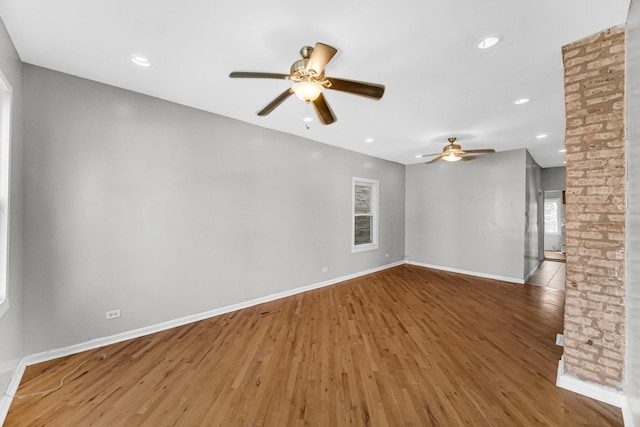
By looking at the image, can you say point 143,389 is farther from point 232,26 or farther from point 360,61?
point 360,61

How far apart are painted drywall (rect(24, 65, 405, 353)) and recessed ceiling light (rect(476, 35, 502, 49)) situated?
3008mm

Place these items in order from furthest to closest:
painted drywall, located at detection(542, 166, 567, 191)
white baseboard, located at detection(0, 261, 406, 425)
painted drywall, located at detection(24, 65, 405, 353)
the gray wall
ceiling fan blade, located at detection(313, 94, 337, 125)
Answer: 1. painted drywall, located at detection(542, 166, 567, 191)
2. painted drywall, located at detection(24, 65, 405, 353)
3. ceiling fan blade, located at detection(313, 94, 337, 125)
4. white baseboard, located at detection(0, 261, 406, 425)
5. the gray wall

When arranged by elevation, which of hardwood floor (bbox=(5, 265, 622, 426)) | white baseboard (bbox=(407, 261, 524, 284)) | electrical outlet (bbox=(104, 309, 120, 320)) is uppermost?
electrical outlet (bbox=(104, 309, 120, 320))

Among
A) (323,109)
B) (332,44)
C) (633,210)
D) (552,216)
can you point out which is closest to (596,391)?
(633,210)

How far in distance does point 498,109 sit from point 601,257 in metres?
2.22

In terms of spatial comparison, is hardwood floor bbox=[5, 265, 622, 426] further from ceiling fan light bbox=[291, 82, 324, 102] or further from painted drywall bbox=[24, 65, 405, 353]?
ceiling fan light bbox=[291, 82, 324, 102]

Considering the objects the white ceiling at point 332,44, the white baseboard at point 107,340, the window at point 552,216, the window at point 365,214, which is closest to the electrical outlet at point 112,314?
the white baseboard at point 107,340

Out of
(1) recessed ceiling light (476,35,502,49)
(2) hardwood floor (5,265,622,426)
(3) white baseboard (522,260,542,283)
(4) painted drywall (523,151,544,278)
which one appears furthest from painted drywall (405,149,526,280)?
(1) recessed ceiling light (476,35,502,49)

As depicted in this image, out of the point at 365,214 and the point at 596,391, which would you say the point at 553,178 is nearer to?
the point at 365,214

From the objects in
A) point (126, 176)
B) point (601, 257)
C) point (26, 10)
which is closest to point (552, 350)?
point (601, 257)

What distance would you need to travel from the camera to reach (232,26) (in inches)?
71.5

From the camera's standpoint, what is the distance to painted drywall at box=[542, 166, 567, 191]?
720 centimetres

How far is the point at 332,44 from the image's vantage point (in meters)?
2.00

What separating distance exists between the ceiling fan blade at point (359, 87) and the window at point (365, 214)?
3631 mm
